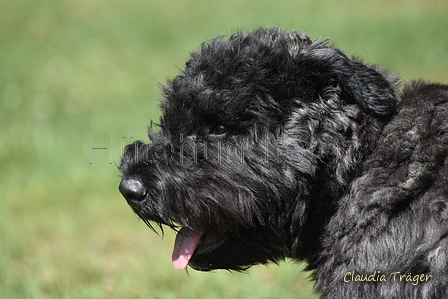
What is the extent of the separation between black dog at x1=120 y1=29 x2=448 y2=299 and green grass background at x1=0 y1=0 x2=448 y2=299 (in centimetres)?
73

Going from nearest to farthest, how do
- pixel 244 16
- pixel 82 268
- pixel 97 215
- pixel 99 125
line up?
1. pixel 82 268
2. pixel 97 215
3. pixel 99 125
4. pixel 244 16

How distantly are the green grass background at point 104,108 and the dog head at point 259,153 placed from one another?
609 mm

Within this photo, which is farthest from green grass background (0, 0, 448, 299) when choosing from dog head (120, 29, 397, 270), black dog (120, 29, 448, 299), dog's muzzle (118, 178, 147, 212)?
dog's muzzle (118, 178, 147, 212)

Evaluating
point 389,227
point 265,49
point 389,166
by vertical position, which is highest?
point 265,49

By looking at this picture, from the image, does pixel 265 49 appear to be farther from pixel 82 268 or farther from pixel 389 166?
pixel 82 268

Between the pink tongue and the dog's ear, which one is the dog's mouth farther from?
the dog's ear

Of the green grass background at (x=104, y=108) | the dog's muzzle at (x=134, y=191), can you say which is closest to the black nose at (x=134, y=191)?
the dog's muzzle at (x=134, y=191)

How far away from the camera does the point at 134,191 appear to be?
3240 millimetres

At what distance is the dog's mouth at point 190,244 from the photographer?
11.3 ft

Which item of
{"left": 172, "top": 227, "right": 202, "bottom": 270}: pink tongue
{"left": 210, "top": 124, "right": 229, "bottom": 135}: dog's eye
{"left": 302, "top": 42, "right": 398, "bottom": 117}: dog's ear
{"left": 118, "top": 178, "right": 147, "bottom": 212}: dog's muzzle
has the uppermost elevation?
{"left": 302, "top": 42, "right": 398, "bottom": 117}: dog's ear

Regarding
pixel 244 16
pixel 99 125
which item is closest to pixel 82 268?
pixel 99 125

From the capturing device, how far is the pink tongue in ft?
11.3

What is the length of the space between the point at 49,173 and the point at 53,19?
29.5 ft

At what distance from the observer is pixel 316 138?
3217 millimetres
